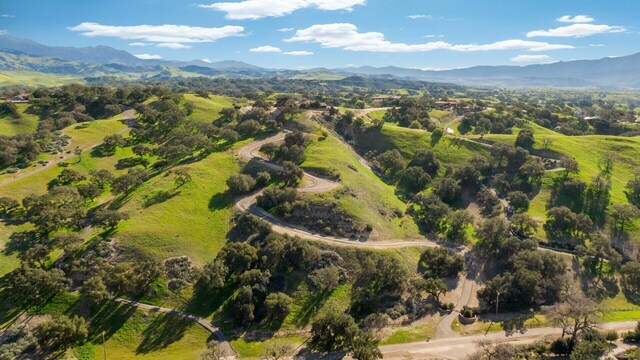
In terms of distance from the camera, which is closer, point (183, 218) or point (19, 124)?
point (183, 218)

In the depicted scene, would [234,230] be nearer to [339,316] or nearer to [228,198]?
[228,198]

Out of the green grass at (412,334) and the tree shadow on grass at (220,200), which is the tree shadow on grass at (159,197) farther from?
the green grass at (412,334)

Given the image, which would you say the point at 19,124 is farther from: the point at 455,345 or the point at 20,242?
the point at 455,345

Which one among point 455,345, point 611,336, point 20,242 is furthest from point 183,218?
point 611,336

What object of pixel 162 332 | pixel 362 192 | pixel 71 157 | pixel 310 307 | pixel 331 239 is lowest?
pixel 162 332

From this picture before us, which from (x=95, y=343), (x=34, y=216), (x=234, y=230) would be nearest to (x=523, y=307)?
(x=234, y=230)

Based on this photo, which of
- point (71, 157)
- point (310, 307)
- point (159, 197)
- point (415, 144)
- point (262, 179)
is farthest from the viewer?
point (415, 144)

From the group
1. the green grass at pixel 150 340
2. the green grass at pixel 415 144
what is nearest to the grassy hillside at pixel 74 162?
the green grass at pixel 150 340
